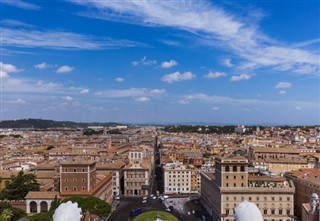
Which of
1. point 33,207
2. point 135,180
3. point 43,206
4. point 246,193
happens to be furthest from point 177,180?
point 33,207

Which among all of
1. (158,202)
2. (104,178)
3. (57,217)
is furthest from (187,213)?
(57,217)

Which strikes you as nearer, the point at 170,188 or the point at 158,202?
the point at 158,202

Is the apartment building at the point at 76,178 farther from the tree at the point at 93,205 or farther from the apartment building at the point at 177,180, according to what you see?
the apartment building at the point at 177,180

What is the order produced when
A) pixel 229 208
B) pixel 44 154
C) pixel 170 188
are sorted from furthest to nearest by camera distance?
pixel 44 154 → pixel 170 188 → pixel 229 208

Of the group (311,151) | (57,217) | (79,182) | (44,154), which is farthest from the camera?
(44,154)

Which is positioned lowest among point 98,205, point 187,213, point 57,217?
point 187,213

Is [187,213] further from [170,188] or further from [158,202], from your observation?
[170,188]

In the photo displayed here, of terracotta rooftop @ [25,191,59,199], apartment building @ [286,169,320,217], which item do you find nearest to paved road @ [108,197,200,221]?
terracotta rooftop @ [25,191,59,199]
